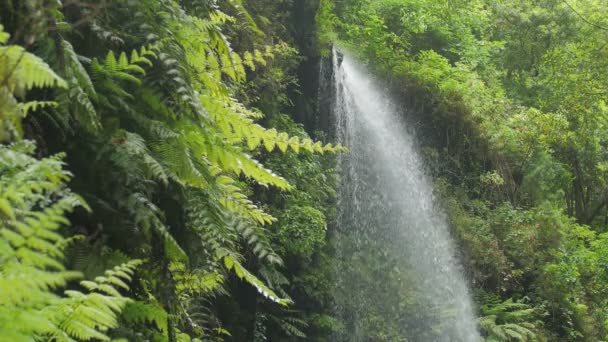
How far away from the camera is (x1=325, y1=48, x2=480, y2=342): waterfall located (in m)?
9.31

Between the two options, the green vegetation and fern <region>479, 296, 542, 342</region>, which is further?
fern <region>479, 296, 542, 342</region>

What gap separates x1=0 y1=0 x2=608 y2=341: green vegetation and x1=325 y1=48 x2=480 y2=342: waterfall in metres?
0.18

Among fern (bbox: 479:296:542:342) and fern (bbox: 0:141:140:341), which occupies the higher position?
fern (bbox: 0:141:140:341)

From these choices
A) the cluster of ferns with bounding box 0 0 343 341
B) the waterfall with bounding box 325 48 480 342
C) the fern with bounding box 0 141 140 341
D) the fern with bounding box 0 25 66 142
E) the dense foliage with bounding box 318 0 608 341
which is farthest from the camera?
the dense foliage with bounding box 318 0 608 341

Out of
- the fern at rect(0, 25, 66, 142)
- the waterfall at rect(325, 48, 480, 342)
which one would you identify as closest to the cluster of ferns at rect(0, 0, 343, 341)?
the fern at rect(0, 25, 66, 142)

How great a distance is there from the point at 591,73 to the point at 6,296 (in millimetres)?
15287

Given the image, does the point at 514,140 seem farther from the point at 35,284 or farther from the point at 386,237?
the point at 35,284

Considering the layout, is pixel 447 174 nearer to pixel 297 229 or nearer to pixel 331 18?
pixel 331 18

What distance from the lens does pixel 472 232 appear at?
1108 cm

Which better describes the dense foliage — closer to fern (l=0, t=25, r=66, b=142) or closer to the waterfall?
the waterfall

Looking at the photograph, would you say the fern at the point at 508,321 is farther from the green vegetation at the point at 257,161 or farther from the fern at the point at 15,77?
the fern at the point at 15,77

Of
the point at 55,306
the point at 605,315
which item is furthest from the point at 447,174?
the point at 55,306

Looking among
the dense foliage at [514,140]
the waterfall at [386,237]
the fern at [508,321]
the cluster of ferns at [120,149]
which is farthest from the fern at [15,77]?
the fern at [508,321]

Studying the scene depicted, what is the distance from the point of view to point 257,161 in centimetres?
316
